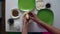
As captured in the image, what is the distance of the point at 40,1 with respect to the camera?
91 cm

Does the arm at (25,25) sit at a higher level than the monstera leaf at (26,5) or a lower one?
lower

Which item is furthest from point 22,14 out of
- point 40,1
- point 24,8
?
point 40,1

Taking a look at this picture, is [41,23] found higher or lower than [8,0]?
lower

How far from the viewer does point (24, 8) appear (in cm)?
92

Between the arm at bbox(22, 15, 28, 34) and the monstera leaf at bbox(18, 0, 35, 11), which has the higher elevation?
the monstera leaf at bbox(18, 0, 35, 11)

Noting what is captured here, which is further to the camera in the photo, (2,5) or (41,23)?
(2,5)

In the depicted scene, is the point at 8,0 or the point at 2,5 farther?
the point at 2,5

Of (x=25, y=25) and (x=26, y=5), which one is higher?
(x=26, y=5)

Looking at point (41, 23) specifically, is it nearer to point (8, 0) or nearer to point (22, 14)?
point (22, 14)

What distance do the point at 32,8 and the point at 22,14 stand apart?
75 millimetres

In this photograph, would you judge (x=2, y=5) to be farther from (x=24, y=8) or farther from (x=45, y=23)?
(x=45, y=23)

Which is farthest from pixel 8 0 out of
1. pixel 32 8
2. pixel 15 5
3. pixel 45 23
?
pixel 45 23

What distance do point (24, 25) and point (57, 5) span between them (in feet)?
0.82

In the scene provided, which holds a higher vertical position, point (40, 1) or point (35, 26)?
point (40, 1)
